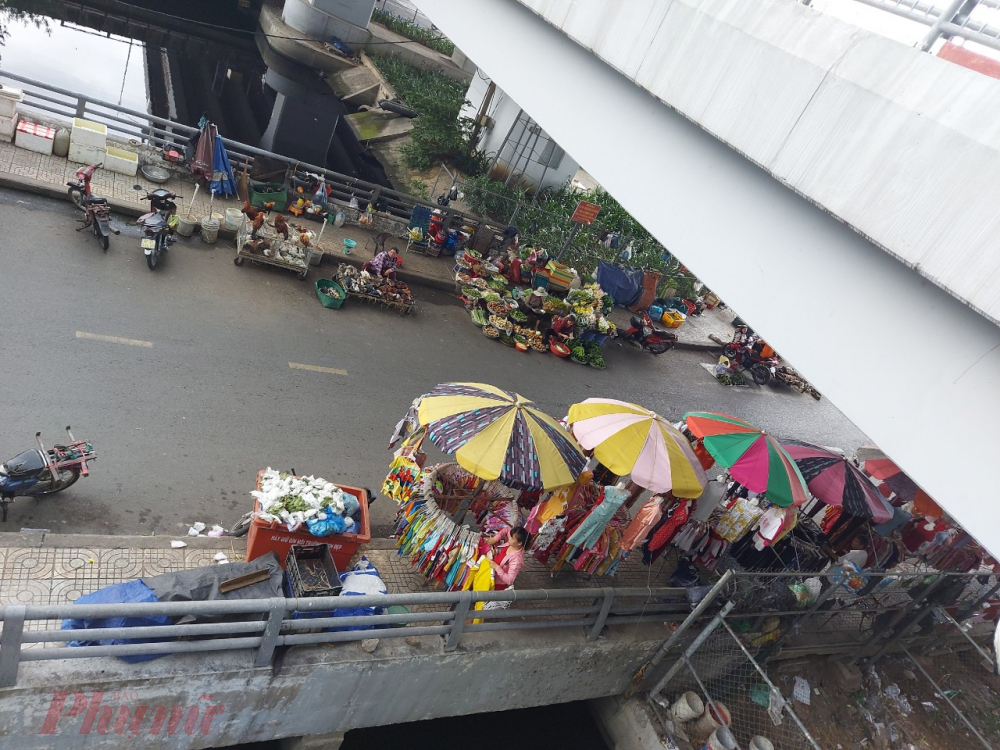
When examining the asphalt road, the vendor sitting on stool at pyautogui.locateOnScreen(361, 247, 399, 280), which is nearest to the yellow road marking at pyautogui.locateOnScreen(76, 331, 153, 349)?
the asphalt road

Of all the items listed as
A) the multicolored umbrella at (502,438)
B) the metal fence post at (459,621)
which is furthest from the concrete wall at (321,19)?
the metal fence post at (459,621)

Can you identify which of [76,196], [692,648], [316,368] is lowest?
[316,368]

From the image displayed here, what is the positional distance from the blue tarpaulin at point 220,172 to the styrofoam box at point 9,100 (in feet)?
10.5

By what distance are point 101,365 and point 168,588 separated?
4.78 metres

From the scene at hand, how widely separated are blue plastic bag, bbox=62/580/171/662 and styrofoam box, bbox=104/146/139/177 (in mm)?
10393

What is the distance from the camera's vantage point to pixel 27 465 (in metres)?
6.28

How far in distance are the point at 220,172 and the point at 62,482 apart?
27.2 feet

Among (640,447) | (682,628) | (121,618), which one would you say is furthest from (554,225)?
(121,618)

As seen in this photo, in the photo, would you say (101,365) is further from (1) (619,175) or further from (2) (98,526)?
(1) (619,175)

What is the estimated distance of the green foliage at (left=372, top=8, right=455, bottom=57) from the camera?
104ft

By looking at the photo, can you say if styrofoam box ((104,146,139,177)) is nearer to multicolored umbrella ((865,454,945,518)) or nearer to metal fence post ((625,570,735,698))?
metal fence post ((625,570,735,698))

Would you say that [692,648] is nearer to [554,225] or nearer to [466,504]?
[466,504]

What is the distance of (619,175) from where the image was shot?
5.96 m

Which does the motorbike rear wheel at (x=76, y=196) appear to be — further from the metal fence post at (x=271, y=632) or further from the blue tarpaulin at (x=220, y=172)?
the metal fence post at (x=271, y=632)
